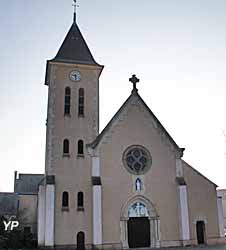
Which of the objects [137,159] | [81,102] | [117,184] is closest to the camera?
[117,184]

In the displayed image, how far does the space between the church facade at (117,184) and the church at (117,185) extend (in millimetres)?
58

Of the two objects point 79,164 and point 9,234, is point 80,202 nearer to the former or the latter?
point 79,164

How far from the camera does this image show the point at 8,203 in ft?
167

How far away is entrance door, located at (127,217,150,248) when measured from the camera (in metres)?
25.0

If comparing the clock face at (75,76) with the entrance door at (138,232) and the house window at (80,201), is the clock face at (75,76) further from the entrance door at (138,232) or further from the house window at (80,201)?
the entrance door at (138,232)

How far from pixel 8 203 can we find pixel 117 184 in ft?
101

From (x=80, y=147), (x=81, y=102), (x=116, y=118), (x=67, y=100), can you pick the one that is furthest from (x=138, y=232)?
(x=67, y=100)

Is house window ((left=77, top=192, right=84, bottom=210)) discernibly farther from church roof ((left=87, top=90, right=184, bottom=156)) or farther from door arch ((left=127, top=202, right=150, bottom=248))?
church roof ((left=87, top=90, right=184, bottom=156))

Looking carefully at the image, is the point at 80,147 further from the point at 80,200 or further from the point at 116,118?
the point at 80,200

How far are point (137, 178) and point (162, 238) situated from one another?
459 cm

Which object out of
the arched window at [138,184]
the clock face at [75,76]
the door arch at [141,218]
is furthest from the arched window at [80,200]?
the clock face at [75,76]

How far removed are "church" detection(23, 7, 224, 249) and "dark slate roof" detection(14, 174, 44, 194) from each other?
62.5 feet

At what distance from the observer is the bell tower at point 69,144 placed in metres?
24.2

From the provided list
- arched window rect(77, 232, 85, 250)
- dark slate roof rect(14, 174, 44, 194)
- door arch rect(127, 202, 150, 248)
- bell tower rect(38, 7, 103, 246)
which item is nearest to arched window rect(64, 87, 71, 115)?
bell tower rect(38, 7, 103, 246)
